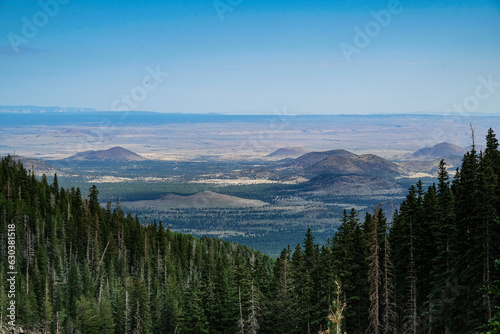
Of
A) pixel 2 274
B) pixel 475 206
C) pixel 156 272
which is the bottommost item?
pixel 156 272

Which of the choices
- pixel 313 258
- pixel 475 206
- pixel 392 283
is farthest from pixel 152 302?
pixel 475 206

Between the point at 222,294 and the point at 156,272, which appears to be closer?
the point at 222,294

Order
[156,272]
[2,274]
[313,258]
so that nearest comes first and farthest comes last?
[313,258]
[2,274]
[156,272]

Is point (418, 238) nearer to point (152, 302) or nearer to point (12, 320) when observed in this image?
point (152, 302)

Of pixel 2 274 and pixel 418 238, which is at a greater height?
pixel 418 238

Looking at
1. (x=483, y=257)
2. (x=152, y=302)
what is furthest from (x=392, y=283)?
(x=152, y=302)

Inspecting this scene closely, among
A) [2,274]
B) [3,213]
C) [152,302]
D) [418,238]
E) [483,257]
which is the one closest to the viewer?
[483,257]

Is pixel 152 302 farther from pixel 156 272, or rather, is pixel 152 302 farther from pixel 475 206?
pixel 475 206
